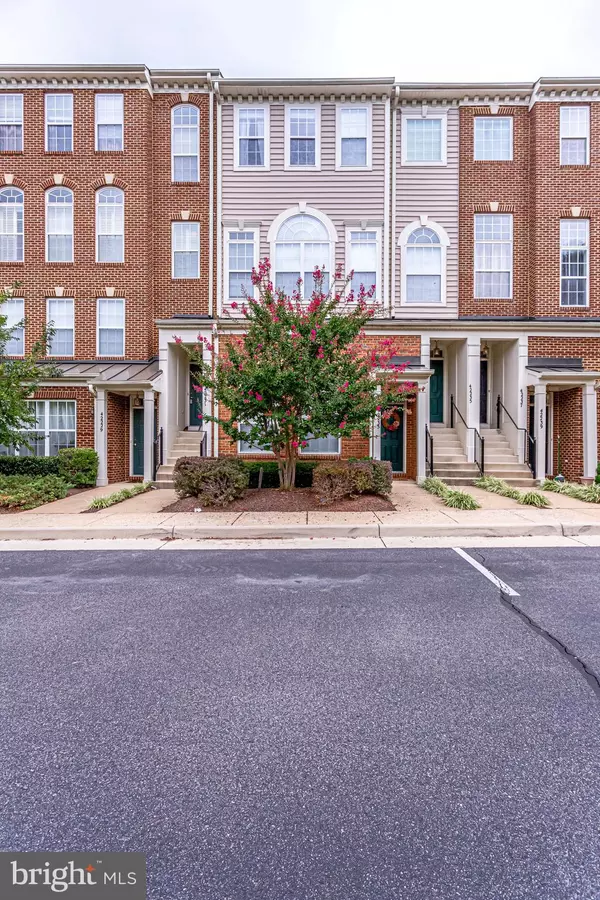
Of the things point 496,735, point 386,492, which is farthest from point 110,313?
point 496,735

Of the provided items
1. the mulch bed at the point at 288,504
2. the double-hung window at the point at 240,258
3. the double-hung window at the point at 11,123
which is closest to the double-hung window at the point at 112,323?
the double-hung window at the point at 240,258

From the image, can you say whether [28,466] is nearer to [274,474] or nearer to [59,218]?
[274,474]

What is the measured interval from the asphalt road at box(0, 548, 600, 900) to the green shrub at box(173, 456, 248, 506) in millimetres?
4890

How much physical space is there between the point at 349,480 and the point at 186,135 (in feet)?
41.7

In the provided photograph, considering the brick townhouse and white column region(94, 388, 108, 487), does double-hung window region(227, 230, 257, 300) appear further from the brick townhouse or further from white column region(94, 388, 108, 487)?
white column region(94, 388, 108, 487)

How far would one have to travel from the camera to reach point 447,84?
1493 cm

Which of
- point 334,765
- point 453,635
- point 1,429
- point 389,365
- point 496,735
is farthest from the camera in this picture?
point 389,365

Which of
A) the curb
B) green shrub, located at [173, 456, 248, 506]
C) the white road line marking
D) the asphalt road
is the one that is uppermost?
green shrub, located at [173, 456, 248, 506]

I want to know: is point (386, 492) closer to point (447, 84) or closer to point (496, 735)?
point (496, 735)

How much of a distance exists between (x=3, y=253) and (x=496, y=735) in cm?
1843

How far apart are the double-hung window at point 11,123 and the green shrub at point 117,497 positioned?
1183 centimetres

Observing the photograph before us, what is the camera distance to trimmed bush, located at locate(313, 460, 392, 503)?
10137 mm

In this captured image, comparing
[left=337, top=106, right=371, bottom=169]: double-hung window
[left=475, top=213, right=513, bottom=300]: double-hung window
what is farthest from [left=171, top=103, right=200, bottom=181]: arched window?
[left=475, top=213, right=513, bottom=300]: double-hung window

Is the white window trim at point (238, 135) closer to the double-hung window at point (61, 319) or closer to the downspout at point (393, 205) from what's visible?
the downspout at point (393, 205)
